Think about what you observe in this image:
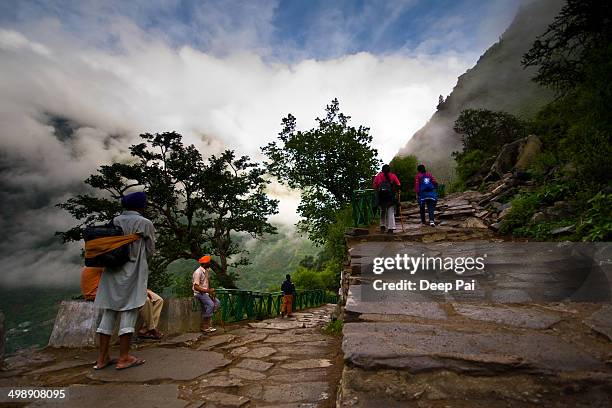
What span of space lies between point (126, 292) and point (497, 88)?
53.2m

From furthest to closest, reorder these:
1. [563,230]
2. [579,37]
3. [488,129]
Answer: [488,129]
[579,37]
[563,230]

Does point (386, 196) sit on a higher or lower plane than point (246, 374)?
higher

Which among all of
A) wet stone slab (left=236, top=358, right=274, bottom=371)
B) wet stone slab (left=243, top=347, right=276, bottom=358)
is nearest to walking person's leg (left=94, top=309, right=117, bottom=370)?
wet stone slab (left=236, top=358, right=274, bottom=371)

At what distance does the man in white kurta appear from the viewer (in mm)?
2941

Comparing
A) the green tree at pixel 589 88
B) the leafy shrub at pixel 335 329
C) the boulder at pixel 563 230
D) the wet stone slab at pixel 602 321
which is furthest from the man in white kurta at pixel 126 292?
the green tree at pixel 589 88

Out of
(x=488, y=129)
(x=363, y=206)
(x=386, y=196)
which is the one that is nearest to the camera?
(x=386, y=196)

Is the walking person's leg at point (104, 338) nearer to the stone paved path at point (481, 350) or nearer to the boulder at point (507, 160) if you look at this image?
the stone paved path at point (481, 350)

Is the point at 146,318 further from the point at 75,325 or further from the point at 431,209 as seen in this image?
the point at 431,209

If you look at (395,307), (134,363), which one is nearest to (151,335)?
(134,363)

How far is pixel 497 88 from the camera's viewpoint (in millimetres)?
43062

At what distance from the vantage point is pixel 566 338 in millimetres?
1873

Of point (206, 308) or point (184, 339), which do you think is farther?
point (206, 308)

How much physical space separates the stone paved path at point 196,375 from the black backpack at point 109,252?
1.05 m

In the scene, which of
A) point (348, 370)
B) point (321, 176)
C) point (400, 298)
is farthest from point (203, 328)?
point (321, 176)
